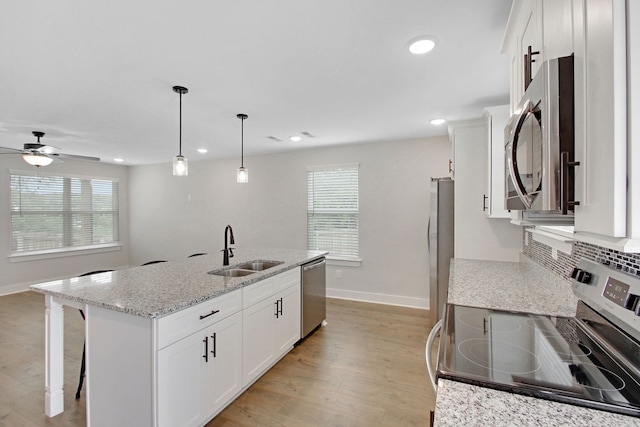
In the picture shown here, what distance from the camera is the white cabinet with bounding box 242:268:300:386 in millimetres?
2305

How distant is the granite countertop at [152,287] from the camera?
1683mm

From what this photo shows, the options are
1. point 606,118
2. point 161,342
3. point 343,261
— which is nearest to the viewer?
point 606,118

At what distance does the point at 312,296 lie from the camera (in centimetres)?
334

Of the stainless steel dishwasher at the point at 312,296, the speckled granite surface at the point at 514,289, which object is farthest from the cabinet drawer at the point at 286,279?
the speckled granite surface at the point at 514,289

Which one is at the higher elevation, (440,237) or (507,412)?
(440,237)

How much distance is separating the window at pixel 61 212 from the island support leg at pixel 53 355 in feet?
14.7

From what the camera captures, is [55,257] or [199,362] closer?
[199,362]

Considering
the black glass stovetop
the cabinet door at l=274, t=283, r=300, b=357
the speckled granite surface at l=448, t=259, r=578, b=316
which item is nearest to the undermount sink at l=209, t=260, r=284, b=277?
the cabinet door at l=274, t=283, r=300, b=357

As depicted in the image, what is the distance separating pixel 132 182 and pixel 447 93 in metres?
6.71

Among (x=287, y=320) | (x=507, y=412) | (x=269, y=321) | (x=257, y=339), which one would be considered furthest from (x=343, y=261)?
(x=507, y=412)

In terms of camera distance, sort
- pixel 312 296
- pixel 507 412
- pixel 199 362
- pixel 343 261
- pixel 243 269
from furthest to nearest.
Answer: pixel 343 261, pixel 312 296, pixel 243 269, pixel 199 362, pixel 507 412

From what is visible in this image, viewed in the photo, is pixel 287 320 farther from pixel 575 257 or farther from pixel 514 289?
pixel 575 257

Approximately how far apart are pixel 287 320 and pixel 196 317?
1.21m

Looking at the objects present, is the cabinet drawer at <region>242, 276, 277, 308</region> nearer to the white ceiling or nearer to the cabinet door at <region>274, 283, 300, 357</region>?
the cabinet door at <region>274, 283, 300, 357</region>
